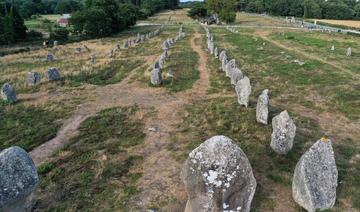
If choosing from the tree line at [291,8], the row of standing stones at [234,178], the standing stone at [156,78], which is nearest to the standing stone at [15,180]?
the row of standing stones at [234,178]

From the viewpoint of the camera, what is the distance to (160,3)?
145 meters

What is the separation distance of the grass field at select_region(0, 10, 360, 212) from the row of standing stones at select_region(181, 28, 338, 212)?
716 millimetres

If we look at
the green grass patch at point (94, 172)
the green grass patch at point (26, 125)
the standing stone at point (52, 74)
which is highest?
the standing stone at point (52, 74)

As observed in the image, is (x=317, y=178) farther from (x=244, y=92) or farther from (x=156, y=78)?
(x=156, y=78)

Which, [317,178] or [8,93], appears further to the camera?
[8,93]

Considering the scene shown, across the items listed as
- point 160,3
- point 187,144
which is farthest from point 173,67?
point 160,3

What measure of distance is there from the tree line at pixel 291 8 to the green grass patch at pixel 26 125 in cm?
7032

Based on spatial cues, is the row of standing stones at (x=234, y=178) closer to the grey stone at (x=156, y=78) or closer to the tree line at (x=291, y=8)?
the grey stone at (x=156, y=78)

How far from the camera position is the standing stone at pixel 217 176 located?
363 inches

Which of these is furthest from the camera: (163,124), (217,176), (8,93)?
(8,93)

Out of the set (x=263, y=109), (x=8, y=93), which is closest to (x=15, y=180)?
(x=263, y=109)

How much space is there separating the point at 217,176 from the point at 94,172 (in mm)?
5644

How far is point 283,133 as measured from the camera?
13953 mm

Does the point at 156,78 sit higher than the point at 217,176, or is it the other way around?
the point at 217,176
